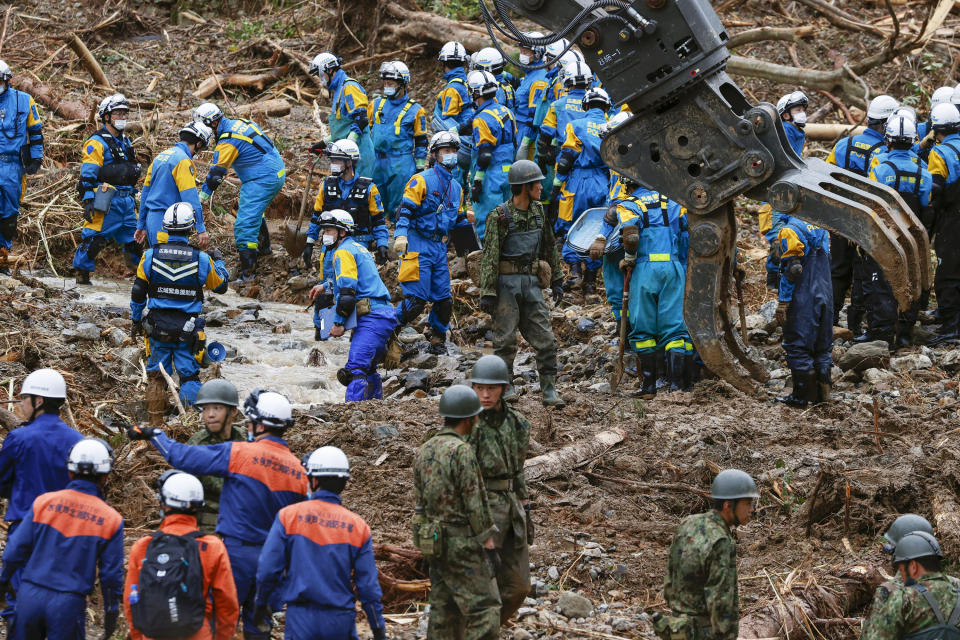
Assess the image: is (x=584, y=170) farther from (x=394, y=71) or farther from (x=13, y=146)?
(x=13, y=146)

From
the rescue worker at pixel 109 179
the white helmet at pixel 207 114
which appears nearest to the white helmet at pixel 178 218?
the rescue worker at pixel 109 179

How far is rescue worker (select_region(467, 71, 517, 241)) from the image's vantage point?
14195 millimetres

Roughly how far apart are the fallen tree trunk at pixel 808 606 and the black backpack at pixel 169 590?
3.16 metres

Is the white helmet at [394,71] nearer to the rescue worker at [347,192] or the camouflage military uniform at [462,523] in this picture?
the rescue worker at [347,192]

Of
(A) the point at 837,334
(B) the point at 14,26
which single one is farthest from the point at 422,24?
(A) the point at 837,334

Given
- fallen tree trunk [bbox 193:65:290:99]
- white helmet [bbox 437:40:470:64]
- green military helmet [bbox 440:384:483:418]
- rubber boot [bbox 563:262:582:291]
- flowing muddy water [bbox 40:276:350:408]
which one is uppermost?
white helmet [bbox 437:40:470:64]

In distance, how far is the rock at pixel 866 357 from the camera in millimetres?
11344

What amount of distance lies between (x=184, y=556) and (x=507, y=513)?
6.52 ft

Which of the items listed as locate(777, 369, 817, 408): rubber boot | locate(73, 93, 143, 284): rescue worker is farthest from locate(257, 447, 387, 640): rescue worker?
locate(73, 93, 143, 284): rescue worker

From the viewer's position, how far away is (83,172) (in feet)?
44.3

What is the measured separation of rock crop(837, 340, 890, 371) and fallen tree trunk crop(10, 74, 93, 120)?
38.2ft

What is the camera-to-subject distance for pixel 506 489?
22.2 feet

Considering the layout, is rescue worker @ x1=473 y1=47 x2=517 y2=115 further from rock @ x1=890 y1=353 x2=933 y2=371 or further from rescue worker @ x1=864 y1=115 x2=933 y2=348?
rock @ x1=890 y1=353 x2=933 y2=371

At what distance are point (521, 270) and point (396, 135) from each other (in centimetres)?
560
